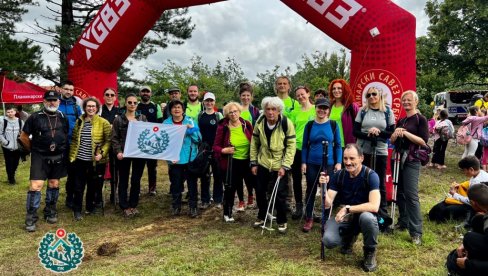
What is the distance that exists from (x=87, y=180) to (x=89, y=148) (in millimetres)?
579

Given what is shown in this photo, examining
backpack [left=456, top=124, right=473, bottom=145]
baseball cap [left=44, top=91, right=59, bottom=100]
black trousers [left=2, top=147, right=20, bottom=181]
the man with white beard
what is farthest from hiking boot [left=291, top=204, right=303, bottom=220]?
black trousers [left=2, top=147, right=20, bottom=181]

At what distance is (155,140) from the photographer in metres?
5.93

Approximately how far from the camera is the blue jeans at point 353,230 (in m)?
3.85

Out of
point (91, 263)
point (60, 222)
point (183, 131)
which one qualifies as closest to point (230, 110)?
point (183, 131)

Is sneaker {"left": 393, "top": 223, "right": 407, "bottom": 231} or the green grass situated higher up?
sneaker {"left": 393, "top": 223, "right": 407, "bottom": 231}

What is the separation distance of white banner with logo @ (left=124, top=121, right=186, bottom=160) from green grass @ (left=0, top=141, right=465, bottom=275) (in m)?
0.99

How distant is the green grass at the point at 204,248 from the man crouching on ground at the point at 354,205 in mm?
238

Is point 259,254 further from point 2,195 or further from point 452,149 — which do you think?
point 452,149

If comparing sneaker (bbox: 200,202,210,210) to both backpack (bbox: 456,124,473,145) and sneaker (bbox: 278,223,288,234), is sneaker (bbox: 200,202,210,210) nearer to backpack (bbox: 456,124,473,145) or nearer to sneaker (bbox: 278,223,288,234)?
sneaker (bbox: 278,223,288,234)

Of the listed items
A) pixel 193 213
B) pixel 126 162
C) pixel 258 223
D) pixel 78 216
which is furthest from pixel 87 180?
pixel 258 223

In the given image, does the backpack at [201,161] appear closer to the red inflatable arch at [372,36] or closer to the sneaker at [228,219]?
the sneaker at [228,219]

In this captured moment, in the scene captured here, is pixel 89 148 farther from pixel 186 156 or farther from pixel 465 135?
pixel 465 135

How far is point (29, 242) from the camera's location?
4930 mm

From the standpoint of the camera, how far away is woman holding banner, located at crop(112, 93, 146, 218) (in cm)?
588
